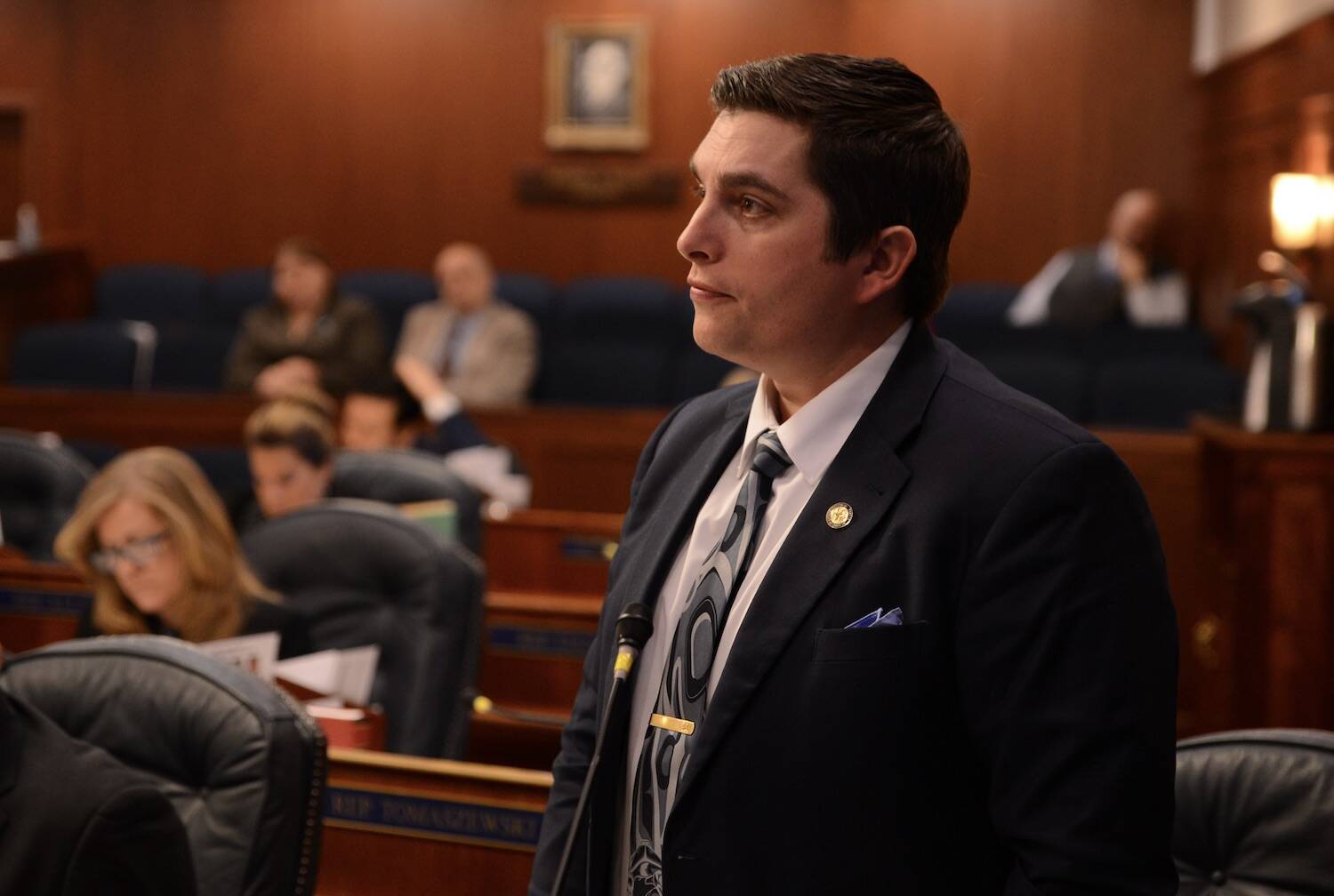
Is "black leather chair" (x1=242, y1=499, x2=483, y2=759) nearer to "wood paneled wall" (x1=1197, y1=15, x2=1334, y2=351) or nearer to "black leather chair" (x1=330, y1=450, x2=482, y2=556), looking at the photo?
"black leather chair" (x1=330, y1=450, x2=482, y2=556)

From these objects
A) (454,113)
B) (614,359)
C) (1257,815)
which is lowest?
(614,359)

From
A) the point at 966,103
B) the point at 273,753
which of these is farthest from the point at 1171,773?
the point at 966,103

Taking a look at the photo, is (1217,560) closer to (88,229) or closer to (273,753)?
(273,753)

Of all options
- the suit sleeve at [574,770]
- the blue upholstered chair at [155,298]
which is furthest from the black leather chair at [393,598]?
the blue upholstered chair at [155,298]

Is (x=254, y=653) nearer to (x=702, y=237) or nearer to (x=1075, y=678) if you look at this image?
(x=702, y=237)

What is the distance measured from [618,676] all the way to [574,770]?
0.71 ft

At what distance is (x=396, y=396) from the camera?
552 centimetres

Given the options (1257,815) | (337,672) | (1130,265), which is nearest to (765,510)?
(1257,815)

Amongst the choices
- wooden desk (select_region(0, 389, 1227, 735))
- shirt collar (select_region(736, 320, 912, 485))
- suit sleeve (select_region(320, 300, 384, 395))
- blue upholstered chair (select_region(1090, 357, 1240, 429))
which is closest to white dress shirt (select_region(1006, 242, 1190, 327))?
blue upholstered chair (select_region(1090, 357, 1240, 429))

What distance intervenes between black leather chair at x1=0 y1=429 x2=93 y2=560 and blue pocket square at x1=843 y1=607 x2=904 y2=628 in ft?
13.4

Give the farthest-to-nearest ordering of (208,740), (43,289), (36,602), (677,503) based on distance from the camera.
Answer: (43,289) < (36,602) < (208,740) < (677,503)

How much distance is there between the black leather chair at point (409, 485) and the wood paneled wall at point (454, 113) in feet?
16.2

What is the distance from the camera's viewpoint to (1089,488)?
1165 millimetres

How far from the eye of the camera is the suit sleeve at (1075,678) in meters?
1.13
